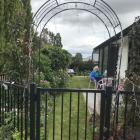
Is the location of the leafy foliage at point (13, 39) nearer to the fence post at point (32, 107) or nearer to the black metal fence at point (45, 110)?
the black metal fence at point (45, 110)

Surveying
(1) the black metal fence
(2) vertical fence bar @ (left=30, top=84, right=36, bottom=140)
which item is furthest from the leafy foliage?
(2) vertical fence bar @ (left=30, top=84, right=36, bottom=140)

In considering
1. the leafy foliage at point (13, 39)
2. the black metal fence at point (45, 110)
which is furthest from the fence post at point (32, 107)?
the leafy foliage at point (13, 39)

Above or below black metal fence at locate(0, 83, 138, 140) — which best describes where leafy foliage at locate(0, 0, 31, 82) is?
above

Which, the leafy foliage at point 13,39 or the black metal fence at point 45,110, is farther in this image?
the leafy foliage at point 13,39

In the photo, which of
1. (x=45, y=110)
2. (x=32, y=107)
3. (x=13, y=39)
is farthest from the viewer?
(x=13, y=39)

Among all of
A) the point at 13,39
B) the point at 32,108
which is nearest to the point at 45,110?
A: the point at 32,108

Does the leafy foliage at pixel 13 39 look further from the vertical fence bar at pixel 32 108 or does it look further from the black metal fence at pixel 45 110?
the vertical fence bar at pixel 32 108

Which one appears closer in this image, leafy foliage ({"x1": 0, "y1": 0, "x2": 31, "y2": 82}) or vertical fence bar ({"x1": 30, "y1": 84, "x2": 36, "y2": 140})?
vertical fence bar ({"x1": 30, "y1": 84, "x2": 36, "y2": 140})

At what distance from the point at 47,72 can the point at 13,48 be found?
21.9 feet

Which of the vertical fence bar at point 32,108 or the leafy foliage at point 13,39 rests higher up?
the leafy foliage at point 13,39

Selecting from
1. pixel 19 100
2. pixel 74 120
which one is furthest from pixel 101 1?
pixel 74 120

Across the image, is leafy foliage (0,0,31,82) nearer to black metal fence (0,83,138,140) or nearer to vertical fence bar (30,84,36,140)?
black metal fence (0,83,138,140)

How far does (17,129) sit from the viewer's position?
747 centimetres

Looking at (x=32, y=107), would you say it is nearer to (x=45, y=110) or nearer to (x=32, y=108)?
(x=32, y=108)
